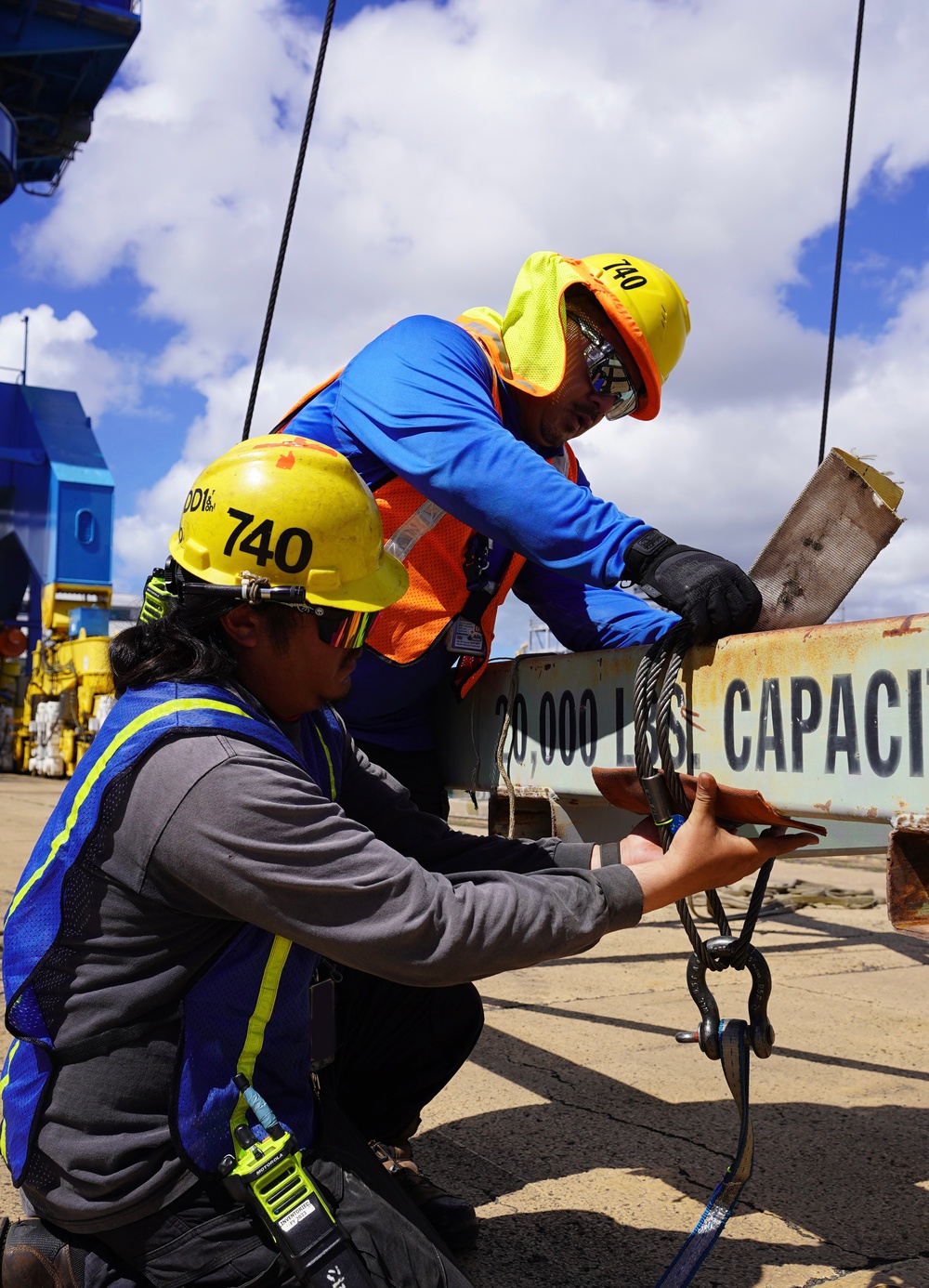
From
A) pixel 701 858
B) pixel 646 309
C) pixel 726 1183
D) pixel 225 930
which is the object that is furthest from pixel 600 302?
pixel 726 1183

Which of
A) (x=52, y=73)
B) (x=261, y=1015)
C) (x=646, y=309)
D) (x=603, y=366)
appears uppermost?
(x=52, y=73)

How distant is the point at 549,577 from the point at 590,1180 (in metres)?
1.44

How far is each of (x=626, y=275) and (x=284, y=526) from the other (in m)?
1.22

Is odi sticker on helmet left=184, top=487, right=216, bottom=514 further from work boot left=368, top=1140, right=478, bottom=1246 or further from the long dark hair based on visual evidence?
work boot left=368, top=1140, right=478, bottom=1246

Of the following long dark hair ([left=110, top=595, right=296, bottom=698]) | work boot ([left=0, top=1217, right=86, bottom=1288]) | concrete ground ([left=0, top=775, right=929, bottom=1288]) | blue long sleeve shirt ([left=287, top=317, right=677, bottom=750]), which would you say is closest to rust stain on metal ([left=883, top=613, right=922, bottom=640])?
blue long sleeve shirt ([left=287, top=317, right=677, bottom=750])

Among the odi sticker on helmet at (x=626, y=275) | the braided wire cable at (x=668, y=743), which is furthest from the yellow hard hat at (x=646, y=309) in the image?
the braided wire cable at (x=668, y=743)

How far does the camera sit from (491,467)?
2109 millimetres

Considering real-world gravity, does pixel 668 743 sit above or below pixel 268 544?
below

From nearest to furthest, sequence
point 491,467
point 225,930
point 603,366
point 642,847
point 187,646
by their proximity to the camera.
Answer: point 225,930 < point 187,646 < point 642,847 < point 491,467 < point 603,366

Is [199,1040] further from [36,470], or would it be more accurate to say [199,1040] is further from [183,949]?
[36,470]

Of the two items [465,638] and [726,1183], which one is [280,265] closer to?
[465,638]

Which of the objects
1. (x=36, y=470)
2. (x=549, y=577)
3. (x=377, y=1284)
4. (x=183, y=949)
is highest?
(x=36, y=470)

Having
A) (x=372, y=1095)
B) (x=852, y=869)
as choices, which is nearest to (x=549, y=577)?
(x=372, y=1095)

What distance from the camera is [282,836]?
1.53 m
